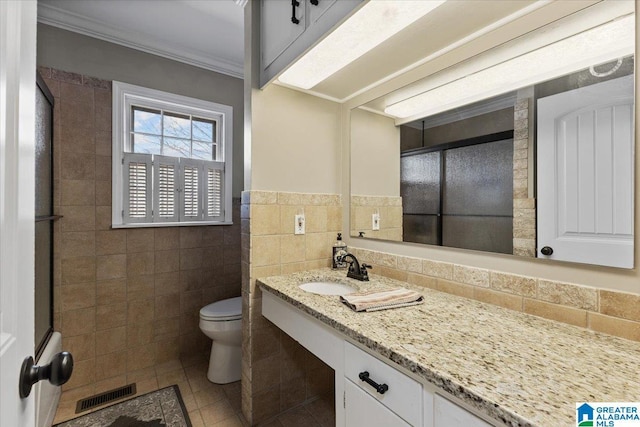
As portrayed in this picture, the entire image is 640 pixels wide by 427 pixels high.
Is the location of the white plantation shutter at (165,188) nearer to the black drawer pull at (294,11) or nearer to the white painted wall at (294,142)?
the white painted wall at (294,142)

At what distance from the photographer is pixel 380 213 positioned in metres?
1.79

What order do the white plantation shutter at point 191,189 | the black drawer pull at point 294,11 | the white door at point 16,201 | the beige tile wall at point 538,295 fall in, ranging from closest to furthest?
the white door at point 16,201 < the beige tile wall at point 538,295 < the black drawer pull at point 294,11 < the white plantation shutter at point 191,189

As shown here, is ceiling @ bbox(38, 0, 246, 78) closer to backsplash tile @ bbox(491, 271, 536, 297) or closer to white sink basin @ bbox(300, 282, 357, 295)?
white sink basin @ bbox(300, 282, 357, 295)

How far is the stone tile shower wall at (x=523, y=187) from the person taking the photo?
3.69ft

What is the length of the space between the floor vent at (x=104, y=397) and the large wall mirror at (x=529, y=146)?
2063mm

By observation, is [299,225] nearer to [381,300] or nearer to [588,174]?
[381,300]

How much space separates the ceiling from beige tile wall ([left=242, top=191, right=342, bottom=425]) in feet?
4.06

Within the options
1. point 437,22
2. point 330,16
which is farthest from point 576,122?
point 330,16

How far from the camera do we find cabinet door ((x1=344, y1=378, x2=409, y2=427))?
2.79ft

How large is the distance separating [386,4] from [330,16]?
22 centimetres

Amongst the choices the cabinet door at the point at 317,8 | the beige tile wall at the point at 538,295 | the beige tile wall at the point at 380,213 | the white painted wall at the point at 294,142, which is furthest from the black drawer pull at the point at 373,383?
the cabinet door at the point at 317,8

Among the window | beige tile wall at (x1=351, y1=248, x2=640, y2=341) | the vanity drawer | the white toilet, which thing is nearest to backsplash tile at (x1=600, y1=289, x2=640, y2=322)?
beige tile wall at (x1=351, y1=248, x2=640, y2=341)

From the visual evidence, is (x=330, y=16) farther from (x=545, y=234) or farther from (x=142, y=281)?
(x=142, y=281)

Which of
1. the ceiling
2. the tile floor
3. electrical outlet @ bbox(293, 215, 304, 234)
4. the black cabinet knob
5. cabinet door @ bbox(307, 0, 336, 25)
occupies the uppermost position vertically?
the ceiling
